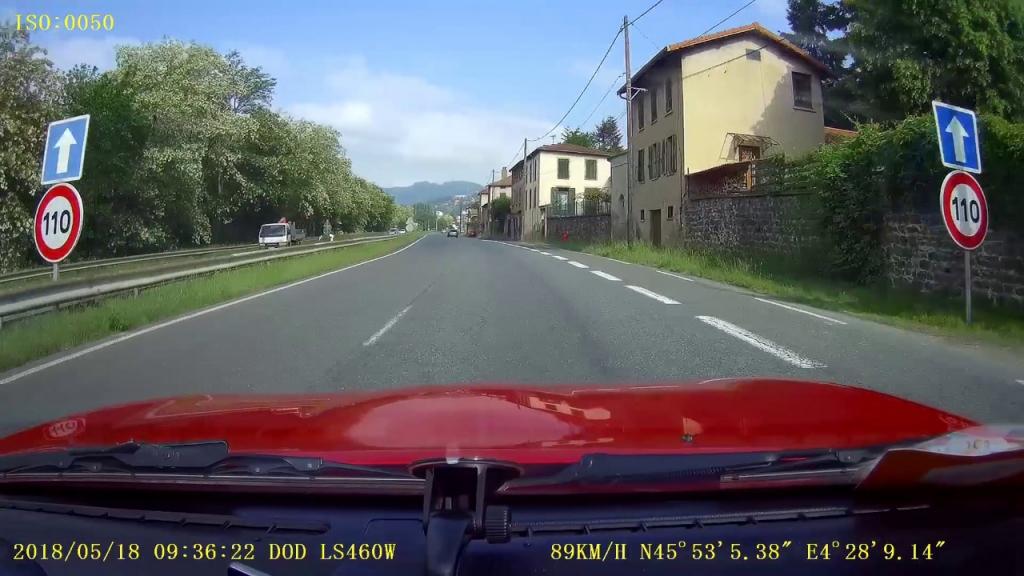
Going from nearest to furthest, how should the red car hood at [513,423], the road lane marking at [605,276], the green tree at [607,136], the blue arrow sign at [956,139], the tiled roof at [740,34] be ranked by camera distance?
1. the red car hood at [513,423]
2. the blue arrow sign at [956,139]
3. the road lane marking at [605,276]
4. the tiled roof at [740,34]
5. the green tree at [607,136]

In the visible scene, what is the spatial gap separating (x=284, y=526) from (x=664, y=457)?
3.72 ft

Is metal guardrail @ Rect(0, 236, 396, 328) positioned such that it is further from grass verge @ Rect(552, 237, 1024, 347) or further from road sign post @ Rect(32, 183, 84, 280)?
grass verge @ Rect(552, 237, 1024, 347)

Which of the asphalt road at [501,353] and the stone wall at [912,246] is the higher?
the stone wall at [912,246]

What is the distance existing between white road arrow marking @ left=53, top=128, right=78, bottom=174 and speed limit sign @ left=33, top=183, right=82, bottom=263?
0.82 ft

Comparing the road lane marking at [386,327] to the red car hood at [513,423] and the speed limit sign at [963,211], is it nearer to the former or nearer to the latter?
the red car hood at [513,423]

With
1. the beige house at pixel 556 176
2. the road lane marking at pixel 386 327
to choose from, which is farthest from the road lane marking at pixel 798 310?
the beige house at pixel 556 176

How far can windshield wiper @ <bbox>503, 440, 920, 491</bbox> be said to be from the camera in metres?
2.12

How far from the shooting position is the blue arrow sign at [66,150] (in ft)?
29.8

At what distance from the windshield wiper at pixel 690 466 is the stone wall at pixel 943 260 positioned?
34.9 feet

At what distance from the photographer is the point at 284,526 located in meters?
2.16

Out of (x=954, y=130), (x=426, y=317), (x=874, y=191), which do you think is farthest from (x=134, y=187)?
(x=954, y=130)

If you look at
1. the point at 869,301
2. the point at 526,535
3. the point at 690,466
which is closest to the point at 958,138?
the point at 869,301

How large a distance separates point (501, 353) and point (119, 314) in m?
6.54

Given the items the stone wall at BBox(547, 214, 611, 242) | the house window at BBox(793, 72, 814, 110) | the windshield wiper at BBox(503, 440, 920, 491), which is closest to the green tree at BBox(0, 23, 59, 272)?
the windshield wiper at BBox(503, 440, 920, 491)
